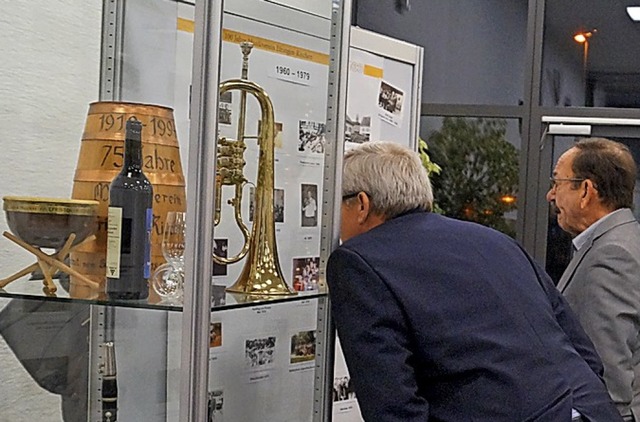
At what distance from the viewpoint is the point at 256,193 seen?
1.98 metres

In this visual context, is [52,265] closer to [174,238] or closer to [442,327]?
[174,238]

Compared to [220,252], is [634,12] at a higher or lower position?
higher

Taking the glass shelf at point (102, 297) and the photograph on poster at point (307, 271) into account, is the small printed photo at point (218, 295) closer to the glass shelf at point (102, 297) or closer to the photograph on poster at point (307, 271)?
the glass shelf at point (102, 297)

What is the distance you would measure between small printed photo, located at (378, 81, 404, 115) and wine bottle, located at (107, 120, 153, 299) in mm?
1722

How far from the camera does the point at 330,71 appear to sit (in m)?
2.00

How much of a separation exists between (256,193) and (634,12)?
3.17 meters

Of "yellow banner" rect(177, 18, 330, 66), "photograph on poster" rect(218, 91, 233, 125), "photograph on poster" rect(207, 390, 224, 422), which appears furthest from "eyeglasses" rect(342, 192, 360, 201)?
"photograph on poster" rect(207, 390, 224, 422)

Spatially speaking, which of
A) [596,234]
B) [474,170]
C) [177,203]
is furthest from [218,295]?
[474,170]

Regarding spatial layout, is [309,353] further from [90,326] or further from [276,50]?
[276,50]

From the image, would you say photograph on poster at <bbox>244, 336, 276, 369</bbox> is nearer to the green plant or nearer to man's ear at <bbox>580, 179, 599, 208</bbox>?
man's ear at <bbox>580, 179, 599, 208</bbox>

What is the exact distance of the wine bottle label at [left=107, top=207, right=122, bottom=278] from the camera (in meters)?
1.70

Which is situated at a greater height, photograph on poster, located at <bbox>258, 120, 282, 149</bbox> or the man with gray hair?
photograph on poster, located at <bbox>258, 120, 282, 149</bbox>

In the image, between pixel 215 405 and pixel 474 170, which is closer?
pixel 215 405

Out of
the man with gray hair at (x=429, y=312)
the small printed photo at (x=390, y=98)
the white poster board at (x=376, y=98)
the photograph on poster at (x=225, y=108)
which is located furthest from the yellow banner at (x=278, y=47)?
the small printed photo at (x=390, y=98)
